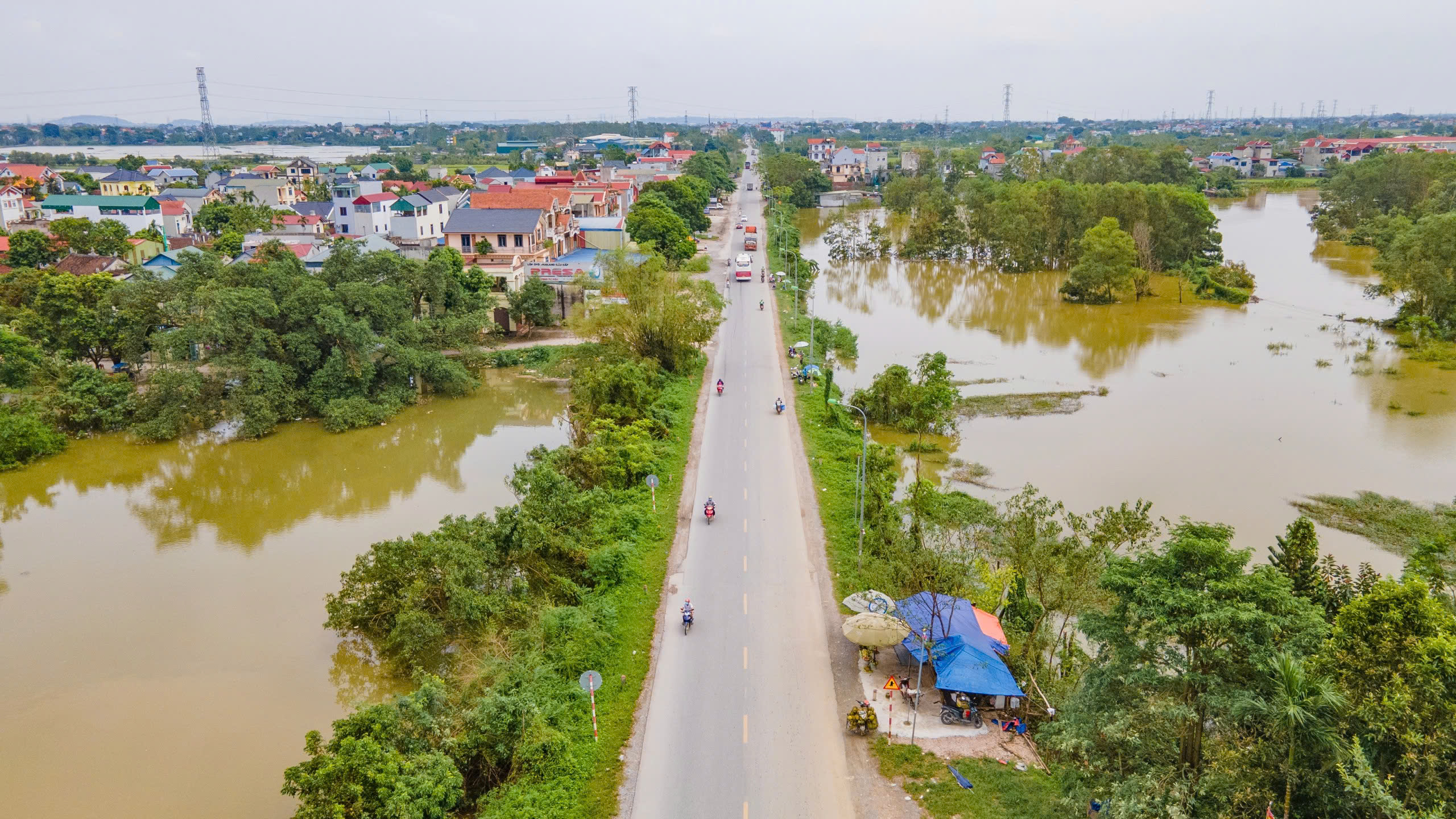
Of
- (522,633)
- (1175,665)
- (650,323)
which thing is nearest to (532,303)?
(650,323)

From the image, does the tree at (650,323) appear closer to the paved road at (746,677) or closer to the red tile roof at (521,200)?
the paved road at (746,677)

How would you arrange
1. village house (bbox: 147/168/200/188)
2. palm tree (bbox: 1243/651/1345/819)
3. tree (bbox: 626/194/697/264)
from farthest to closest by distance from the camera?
village house (bbox: 147/168/200/188) → tree (bbox: 626/194/697/264) → palm tree (bbox: 1243/651/1345/819)

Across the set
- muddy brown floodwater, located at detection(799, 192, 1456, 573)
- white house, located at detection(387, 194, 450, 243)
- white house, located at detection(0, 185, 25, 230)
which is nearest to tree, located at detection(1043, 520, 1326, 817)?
muddy brown floodwater, located at detection(799, 192, 1456, 573)

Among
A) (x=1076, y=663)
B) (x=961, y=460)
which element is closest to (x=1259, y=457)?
(x=961, y=460)

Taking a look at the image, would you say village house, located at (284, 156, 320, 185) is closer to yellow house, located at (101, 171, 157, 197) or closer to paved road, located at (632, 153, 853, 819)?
yellow house, located at (101, 171, 157, 197)

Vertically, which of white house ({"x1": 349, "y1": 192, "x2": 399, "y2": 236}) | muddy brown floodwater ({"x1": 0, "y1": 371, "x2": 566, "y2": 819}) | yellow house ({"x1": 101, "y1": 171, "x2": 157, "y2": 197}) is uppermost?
yellow house ({"x1": 101, "y1": 171, "x2": 157, "y2": 197})

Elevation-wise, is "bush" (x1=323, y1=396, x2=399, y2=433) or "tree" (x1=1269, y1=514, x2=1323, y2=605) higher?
"tree" (x1=1269, y1=514, x2=1323, y2=605)

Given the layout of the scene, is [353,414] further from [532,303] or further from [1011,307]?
[1011,307]

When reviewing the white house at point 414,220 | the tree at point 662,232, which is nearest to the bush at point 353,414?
the tree at point 662,232
